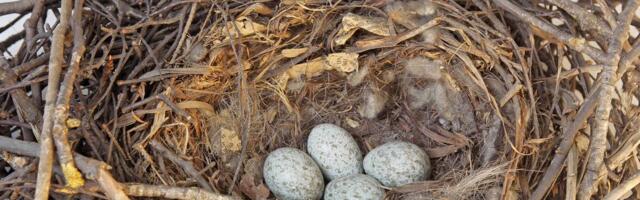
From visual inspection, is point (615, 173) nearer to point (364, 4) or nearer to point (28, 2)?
point (364, 4)

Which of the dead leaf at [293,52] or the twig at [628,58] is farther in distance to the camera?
the dead leaf at [293,52]

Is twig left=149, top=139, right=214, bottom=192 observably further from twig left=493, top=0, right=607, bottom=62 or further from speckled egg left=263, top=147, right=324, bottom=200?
twig left=493, top=0, right=607, bottom=62

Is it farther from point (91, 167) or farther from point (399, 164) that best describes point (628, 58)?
point (91, 167)

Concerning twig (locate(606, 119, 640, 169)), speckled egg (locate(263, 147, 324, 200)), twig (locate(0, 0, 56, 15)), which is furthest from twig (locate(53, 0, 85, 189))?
twig (locate(606, 119, 640, 169))

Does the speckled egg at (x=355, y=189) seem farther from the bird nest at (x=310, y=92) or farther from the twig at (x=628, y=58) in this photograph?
the twig at (x=628, y=58)

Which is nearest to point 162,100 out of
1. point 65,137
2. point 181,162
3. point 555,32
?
point 181,162

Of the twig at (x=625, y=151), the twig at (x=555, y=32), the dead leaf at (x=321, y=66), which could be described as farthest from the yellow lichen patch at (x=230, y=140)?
the twig at (x=625, y=151)
